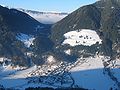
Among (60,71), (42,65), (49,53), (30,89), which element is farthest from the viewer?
(49,53)

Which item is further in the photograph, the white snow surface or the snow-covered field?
the snow-covered field

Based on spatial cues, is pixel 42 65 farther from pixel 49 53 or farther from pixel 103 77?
pixel 103 77

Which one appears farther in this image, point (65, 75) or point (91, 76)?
point (65, 75)

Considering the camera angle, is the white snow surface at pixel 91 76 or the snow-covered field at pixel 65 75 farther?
the snow-covered field at pixel 65 75

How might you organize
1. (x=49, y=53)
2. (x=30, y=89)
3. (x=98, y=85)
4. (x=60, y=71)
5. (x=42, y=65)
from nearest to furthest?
(x=30, y=89), (x=98, y=85), (x=60, y=71), (x=42, y=65), (x=49, y=53)

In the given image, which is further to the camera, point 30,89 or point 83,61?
point 83,61

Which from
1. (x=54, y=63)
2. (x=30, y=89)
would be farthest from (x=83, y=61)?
(x=30, y=89)

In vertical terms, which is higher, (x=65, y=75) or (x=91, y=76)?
(x=65, y=75)
